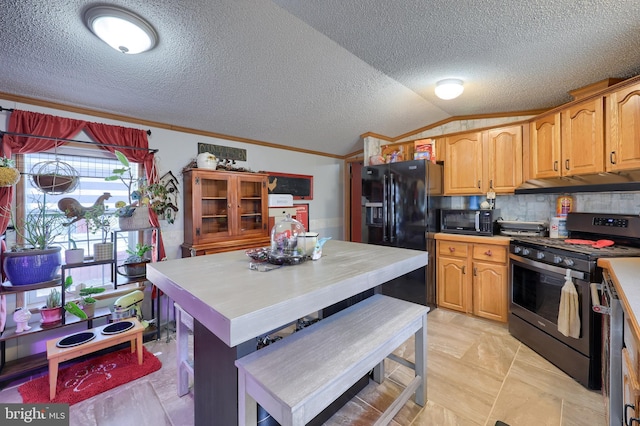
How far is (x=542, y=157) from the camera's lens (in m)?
2.65

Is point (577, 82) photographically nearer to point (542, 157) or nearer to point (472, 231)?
point (542, 157)

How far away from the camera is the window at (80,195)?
2210 millimetres

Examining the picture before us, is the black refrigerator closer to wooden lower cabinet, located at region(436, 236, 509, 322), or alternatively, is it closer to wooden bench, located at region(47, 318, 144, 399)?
wooden lower cabinet, located at region(436, 236, 509, 322)

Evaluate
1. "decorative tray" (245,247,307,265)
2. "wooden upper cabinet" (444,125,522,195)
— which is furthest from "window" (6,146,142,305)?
"wooden upper cabinet" (444,125,522,195)

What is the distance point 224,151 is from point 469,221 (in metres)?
3.10

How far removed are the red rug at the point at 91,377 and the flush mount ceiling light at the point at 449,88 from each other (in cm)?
339

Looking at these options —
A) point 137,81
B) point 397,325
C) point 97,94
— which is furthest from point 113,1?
point 397,325

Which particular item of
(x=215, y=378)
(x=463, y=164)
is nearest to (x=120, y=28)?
(x=215, y=378)

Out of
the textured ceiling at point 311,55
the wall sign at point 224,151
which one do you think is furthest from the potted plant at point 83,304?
the wall sign at point 224,151

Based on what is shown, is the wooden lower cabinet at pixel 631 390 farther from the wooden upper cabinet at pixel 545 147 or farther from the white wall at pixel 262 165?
the white wall at pixel 262 165

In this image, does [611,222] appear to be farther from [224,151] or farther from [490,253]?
[224,151]

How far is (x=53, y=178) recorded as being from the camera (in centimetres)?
217

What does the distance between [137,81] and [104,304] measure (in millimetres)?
2088

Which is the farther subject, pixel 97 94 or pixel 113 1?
pixel 97 94
